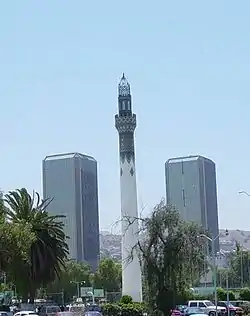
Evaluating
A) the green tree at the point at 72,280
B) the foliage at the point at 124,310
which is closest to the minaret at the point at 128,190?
the foliage at the point at 124,310

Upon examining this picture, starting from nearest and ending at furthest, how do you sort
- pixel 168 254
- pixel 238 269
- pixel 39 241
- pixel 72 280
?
pixel 168 254 < pixel 39 241 < pixel 72 280 < pixel 238 269

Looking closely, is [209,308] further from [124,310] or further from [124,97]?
[124,97]

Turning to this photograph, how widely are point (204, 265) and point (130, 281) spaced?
41.7 metres

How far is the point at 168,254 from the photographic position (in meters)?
64.2

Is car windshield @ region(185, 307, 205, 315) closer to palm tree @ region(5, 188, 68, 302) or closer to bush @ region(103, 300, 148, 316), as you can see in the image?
bush @ region(103, 300, 148, 316)

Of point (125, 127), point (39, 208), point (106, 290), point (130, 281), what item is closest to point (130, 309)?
point (39, 208)

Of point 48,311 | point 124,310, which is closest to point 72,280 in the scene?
point 48,311

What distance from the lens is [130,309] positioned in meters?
71.5

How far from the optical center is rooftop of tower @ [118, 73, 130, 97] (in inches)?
4604

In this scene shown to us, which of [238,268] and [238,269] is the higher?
[238,268]

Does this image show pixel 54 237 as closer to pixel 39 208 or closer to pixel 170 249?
pixel 39 208

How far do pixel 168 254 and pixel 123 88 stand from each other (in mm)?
56821

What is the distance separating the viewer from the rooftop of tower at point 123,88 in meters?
117

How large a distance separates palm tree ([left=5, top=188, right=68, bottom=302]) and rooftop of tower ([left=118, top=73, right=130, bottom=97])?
4560 centimetres
